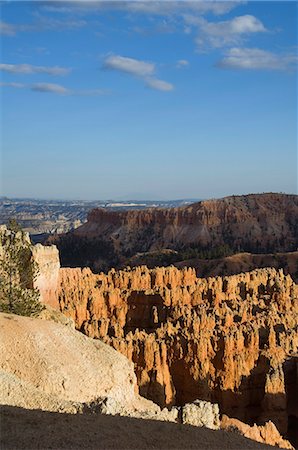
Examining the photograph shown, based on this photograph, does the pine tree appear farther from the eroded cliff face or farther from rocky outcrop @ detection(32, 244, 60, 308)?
the eroded cliff face

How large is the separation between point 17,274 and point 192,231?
76.1 meters

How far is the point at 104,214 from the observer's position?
112 meters

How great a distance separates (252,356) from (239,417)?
118 inches

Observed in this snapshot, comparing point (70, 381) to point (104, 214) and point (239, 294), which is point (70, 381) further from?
point (104, 214)

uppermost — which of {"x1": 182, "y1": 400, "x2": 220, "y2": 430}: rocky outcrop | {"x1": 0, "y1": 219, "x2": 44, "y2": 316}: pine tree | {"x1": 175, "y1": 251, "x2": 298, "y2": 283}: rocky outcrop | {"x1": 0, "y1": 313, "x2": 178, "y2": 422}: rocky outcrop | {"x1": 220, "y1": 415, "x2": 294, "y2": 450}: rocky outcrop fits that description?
{"x1": 0, "y1": 219, "x2": 44, "y2": 316}: pine tree

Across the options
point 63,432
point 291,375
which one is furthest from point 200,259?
point 63,432

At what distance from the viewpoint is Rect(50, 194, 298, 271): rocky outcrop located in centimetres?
8925

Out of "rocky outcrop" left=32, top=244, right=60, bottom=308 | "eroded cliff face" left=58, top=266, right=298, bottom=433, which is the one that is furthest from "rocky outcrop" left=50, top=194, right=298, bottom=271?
"rocky outcrop" left=32, top=244, right=60, bottom=308

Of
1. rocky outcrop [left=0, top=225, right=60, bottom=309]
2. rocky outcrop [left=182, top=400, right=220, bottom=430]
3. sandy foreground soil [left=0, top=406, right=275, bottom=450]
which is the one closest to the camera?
sandy foreground soil [left=0, top=406, right=275, bottom=450]

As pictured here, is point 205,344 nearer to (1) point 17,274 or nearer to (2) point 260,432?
(2) point 260,432

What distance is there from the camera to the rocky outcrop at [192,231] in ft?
293

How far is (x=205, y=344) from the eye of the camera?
24.1 m

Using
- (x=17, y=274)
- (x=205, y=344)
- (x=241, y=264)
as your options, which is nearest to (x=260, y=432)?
(x=205, y=344)

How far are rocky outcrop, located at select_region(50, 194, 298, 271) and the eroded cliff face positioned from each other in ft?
156
